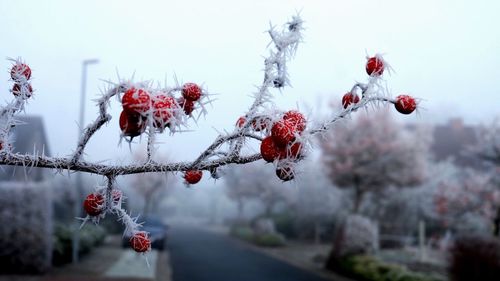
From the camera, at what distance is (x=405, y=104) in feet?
5.15

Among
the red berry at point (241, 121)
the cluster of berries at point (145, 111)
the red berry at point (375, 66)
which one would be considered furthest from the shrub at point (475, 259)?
the cluster of berries at point (145, 111)

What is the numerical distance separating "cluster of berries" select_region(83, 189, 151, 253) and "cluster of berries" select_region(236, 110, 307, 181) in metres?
0.54

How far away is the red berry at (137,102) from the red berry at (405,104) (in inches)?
32.1

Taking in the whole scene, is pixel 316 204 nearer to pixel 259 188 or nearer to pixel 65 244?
pixel 259 188

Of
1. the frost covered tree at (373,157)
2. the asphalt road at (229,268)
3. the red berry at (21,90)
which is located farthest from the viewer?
the frost covered tree at (373,157)

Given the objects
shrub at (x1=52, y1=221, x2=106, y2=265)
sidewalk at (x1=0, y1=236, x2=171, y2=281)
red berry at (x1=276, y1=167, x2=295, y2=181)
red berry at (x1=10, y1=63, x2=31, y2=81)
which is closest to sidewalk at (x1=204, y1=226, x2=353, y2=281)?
sidewalk at (x1=0, y1=236, x2=171, y2=281)

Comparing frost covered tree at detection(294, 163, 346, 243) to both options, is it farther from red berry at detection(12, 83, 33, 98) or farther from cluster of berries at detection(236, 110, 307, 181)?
cluster of berries at detection(236, 110, 307, 181)

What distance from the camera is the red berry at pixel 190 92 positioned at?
1.58 m

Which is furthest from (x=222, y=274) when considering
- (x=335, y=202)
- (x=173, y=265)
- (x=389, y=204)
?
(x=335, y=202)

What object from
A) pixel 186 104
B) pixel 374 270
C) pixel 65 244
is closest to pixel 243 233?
pixel 65 244

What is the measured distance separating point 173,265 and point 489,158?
39.2 ft

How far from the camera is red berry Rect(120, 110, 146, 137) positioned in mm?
1239

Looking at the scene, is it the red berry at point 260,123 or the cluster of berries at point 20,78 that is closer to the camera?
the red berry at point 260,123

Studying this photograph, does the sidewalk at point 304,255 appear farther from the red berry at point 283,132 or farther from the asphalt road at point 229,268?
the red berry at point 283,132
